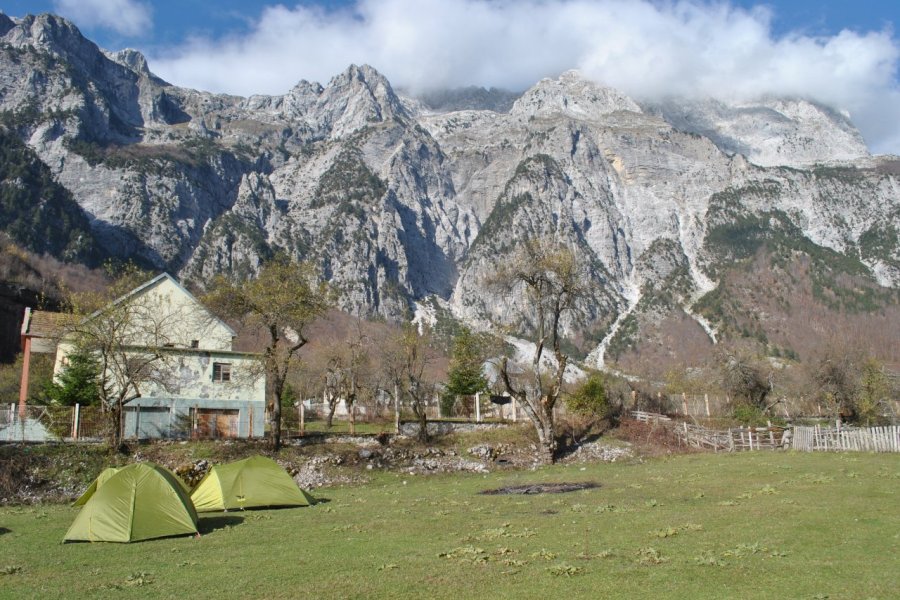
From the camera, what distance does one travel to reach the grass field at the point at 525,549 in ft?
33.5

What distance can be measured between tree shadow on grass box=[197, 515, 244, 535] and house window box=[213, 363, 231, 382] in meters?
23.7

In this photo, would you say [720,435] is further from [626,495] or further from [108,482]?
[108,482]

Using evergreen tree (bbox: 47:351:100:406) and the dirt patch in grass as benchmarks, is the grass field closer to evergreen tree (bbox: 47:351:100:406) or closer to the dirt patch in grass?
the dirt patch in grass

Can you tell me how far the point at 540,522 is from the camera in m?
16.5

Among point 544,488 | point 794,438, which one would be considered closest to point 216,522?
point 544,488

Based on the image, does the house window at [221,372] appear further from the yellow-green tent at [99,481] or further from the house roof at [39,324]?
the yellow-green tent at [99,481]

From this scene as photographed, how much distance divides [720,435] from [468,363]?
1671 cm

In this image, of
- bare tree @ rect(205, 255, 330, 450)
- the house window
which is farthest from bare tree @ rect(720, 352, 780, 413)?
the house window

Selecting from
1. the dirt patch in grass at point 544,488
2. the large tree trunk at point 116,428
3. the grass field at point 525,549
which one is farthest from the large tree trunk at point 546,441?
the large tree trunk at point 116,428

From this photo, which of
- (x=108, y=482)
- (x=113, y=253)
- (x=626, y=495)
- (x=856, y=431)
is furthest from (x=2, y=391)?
(x=113, y=253)

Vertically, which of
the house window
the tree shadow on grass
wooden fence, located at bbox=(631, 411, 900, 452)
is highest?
the house window

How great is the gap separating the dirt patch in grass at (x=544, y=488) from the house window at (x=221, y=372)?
23.8m

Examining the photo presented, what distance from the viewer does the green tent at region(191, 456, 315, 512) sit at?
21.3m

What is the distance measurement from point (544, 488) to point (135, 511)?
14.3 metres
